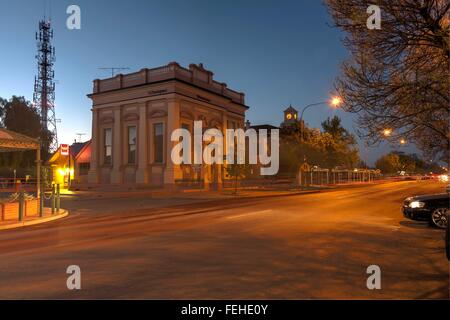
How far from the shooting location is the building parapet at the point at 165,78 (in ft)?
115

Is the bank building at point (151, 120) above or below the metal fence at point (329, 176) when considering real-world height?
above

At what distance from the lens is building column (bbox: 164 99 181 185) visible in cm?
3403

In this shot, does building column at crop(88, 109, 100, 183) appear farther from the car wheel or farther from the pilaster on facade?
the car wheel

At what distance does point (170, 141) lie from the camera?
1353 inches

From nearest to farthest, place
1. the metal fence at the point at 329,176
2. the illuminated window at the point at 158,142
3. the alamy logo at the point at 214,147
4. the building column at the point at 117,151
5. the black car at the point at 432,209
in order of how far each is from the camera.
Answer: the black car at the point at 432,209
the alamy logo at the point at 214,147
the illuminated window at the point at 158,142
the building column at the point at 117,151
the metal fence at the point at 329,176

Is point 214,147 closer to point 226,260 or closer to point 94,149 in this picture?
point 94,149

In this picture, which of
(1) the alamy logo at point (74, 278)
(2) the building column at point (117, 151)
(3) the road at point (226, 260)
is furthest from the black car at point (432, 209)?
(2) the building column at point (117, 151)

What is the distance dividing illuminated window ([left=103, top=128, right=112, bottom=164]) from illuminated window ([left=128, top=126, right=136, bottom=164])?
2523 millimetres

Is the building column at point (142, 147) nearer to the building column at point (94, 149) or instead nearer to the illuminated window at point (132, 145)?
the illuminated window at point (132, 145)

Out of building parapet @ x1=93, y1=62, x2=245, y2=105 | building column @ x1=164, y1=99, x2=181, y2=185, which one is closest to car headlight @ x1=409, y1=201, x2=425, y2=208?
building column @ x1=164, y1=99, x2=181, y2=185

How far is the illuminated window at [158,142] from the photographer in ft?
117

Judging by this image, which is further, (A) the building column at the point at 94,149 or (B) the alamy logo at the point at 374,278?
(A) the building column at the point at 94,149

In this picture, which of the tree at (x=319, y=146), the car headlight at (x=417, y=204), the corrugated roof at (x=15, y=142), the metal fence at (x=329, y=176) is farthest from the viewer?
the metal fence at (x=329, y=176)

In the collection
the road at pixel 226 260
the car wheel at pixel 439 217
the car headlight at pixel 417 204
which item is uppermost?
the car headlight at pixel 417 204
